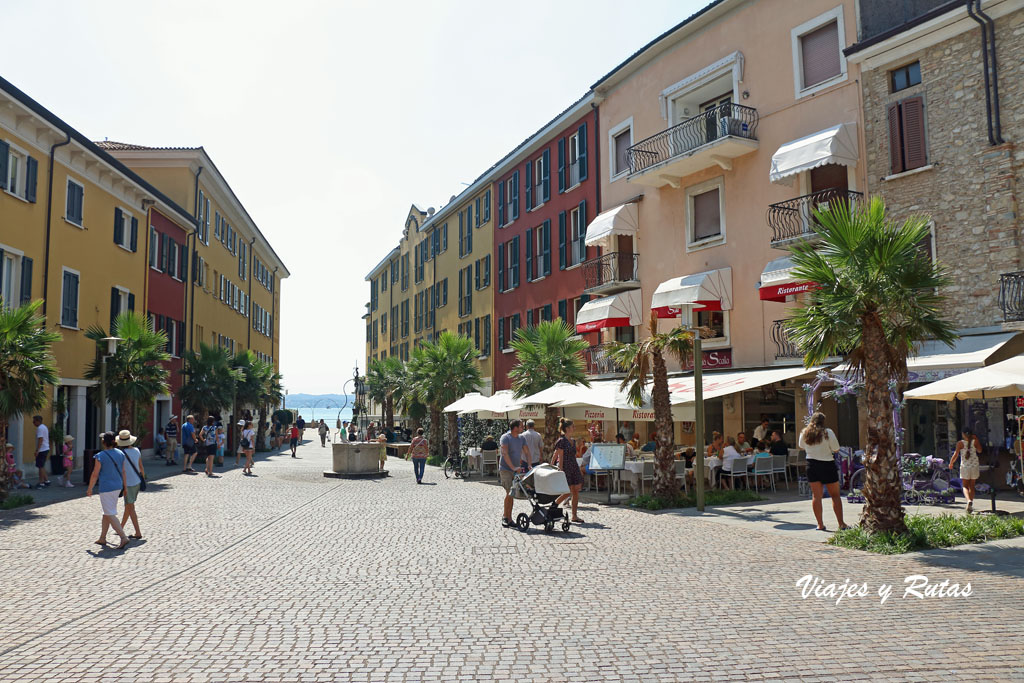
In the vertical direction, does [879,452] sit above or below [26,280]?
below

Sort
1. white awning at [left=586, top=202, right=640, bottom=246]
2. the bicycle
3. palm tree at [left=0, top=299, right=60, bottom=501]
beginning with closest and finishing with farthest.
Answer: palm tree at [left=0, top=299, right=60, bottom=501] → the bicycle → white awning at [left=586, top=202, right=640, bottom=246]

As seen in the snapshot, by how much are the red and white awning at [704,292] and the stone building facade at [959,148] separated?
5.20m

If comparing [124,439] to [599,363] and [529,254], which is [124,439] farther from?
[529,254]

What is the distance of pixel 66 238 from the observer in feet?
84.2

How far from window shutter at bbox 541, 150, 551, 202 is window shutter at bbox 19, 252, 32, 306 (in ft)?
63.8

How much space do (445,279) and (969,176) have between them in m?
35.5

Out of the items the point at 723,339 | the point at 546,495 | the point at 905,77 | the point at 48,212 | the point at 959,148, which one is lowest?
the point at 546,495

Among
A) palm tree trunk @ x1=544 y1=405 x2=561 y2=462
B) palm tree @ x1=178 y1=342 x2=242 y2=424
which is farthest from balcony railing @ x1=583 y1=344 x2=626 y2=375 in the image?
palm tree @ x1=178 y1=342 x2=242 y2=424

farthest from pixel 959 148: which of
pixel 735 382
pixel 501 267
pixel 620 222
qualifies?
pixel 501 267

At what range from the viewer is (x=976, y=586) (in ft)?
27.6

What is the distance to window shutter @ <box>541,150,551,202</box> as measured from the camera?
35719 millimetres

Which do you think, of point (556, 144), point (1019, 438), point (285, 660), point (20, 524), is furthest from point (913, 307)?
point (556, 144)

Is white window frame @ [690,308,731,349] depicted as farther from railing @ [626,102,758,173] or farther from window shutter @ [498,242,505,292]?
window shutter @ [498,242,505,292]

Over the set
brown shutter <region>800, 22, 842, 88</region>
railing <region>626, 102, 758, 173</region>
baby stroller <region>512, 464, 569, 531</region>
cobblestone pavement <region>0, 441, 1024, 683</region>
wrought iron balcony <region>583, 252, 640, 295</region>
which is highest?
brown shutter <region>800, 22, 842, 88</region>
